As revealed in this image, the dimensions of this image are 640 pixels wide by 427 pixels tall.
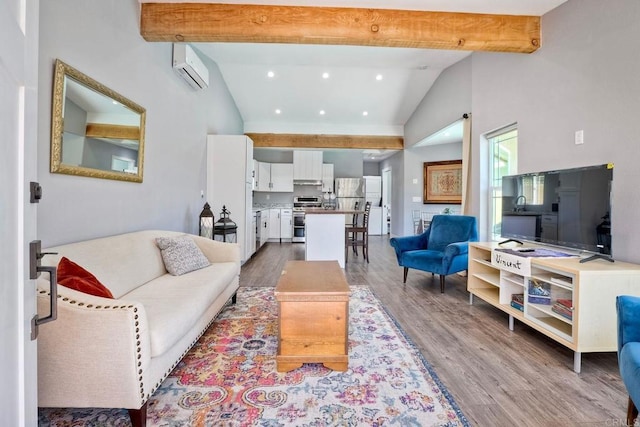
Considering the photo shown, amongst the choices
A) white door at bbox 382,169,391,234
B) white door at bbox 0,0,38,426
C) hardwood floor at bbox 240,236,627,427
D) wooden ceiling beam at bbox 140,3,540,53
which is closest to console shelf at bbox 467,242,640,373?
hardwood floor at bbox 240,236,627,427

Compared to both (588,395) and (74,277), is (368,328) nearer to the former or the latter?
(588,395)

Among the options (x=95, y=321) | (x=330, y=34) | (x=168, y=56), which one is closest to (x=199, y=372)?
(x=95, y=321)

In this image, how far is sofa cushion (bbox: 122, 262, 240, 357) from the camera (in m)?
1.53

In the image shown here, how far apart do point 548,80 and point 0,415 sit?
13.5 ft

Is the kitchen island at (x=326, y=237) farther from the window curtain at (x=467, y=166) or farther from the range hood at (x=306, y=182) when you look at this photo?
the range hood at (x=306, y=182)

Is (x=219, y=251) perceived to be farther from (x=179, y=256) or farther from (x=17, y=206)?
(x=17, y=206)

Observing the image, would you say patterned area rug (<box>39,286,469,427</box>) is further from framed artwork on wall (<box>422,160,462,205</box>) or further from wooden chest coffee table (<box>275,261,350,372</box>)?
framed artwork on wall (<box>422,160,462,205</box>)

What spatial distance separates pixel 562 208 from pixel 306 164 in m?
6.26

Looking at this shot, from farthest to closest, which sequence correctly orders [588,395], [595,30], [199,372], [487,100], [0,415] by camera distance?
[487,100], [595,30], [199,372], [588,395], [0,415]

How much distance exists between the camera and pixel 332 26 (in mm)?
2887

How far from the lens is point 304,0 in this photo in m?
2.81

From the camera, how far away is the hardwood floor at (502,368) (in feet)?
5.07

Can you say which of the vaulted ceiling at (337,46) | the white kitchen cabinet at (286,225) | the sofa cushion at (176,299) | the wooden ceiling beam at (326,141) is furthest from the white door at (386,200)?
the sofa cushion at (176,299)

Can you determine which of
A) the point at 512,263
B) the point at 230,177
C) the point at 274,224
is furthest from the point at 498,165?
the point at 274,224
